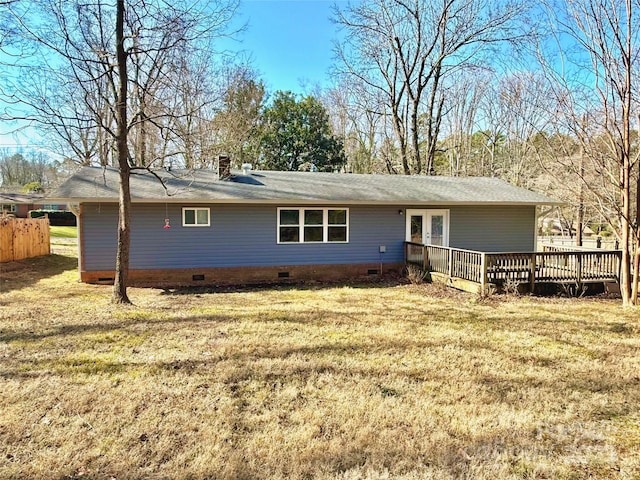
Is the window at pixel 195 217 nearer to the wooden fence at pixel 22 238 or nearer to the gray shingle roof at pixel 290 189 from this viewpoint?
the gray shingle roof at pixel 290 189

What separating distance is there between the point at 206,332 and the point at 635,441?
5.06 metres

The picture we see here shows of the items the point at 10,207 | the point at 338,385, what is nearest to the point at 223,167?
the point at 338,385

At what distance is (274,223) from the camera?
37.6ft

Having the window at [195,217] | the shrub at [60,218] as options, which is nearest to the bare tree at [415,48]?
the window at [195,217]

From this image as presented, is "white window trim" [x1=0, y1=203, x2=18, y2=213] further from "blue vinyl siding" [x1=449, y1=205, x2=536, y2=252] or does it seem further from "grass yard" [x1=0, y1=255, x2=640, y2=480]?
"blue vinyl siding" [x1=449, y1=205, x2=536, y2=252]

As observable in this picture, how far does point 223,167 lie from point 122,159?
5012 millimetres

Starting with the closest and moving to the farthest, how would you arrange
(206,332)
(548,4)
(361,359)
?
(361,359), (206,332), (548,4)

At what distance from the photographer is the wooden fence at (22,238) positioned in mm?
13062

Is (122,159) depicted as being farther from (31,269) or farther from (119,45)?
(31,269)

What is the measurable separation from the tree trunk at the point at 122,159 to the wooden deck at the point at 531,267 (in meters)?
7.52

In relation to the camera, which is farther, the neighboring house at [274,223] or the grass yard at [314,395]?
the neighboring house at [274,223]

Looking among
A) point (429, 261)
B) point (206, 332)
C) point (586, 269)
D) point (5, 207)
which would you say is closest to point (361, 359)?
point (206, 332)

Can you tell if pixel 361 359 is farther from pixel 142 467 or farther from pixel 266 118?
pixel 266 118

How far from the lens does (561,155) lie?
9.88 meters
